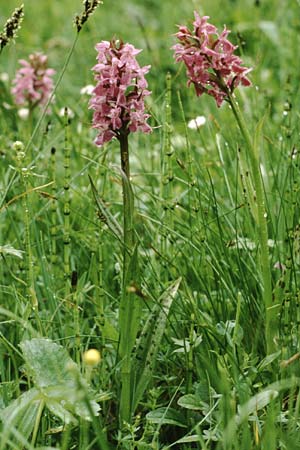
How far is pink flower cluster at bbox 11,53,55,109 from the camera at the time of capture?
8.59 feet

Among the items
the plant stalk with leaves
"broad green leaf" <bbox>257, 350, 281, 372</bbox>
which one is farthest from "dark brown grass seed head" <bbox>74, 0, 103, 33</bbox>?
"broad green leaf" <bbox>257, 350, 281, 372</bbox>

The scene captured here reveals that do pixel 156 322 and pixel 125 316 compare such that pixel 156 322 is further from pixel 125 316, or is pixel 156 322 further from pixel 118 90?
pixel 118 90

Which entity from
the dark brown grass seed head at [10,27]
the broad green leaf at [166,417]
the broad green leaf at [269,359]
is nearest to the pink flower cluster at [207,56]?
the dark brown grass seed head at [10,27]

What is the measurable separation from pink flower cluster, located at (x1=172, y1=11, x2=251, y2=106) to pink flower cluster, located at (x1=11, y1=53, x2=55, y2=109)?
1282 mm

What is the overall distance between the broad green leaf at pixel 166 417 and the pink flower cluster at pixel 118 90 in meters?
0.50

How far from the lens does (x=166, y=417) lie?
1.42 meters

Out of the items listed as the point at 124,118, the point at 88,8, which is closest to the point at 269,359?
the point at 124,118

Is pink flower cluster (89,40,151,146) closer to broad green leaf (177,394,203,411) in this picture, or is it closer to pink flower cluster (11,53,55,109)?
broad green leaf (177,394,203,411)

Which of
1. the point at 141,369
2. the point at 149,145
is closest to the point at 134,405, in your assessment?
the point at 141,369

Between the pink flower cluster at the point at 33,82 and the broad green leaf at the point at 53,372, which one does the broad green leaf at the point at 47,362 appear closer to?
the broad green leaf at the point at 53,372

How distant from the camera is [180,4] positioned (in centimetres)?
434

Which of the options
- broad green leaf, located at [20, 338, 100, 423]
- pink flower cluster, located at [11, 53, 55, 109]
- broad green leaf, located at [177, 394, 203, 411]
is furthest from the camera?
pink flower cluster, located at [11, 53, 55, 109]

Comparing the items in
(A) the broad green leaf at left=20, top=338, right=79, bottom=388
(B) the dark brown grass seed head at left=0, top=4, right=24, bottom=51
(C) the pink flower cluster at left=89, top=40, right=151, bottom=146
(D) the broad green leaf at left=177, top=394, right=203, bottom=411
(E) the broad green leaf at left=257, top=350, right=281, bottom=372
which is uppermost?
(B) the dark brown grass seed head at left=0, top=4, right=24, bottom=51

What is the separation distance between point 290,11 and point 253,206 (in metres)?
2.49
